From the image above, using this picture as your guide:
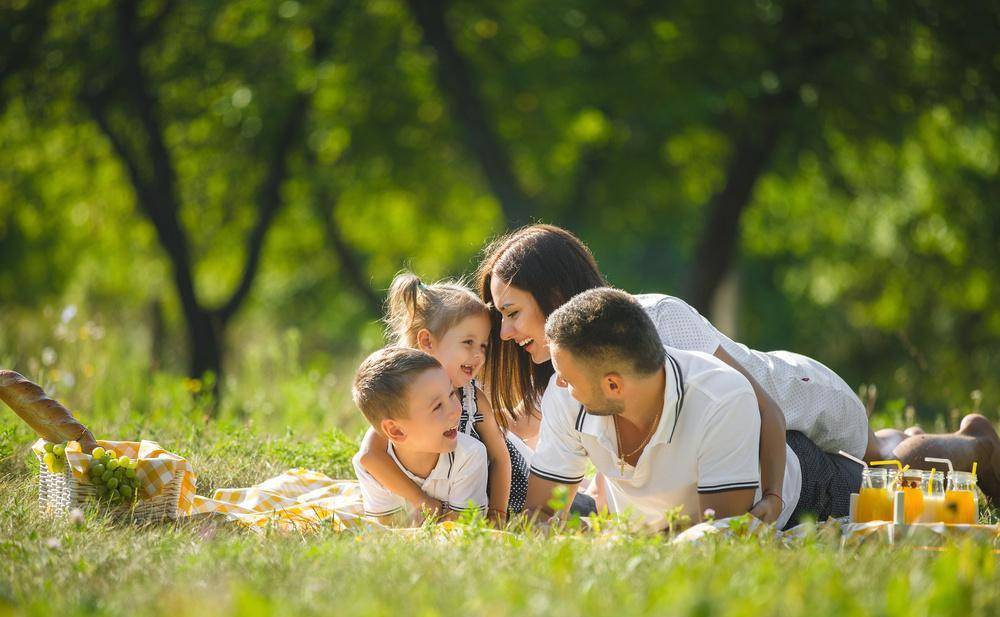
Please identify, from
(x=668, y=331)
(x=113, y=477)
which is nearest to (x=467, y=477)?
(x=668, y=331)

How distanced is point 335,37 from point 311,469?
7908 mm

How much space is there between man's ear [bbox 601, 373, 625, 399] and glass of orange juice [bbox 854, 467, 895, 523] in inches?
43.9

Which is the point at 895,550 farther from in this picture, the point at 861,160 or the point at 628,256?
the point at 628,256

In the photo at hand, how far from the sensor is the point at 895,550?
3.49 metres

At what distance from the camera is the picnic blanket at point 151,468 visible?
4434 mm

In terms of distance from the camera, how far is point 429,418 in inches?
185

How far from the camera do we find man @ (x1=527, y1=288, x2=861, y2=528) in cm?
384

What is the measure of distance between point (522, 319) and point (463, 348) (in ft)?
1.40

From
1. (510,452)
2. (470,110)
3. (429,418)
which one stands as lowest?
(510,452)

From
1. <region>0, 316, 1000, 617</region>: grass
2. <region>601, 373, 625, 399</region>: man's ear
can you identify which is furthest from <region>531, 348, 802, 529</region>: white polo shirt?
<region>0, 316, 1000, 617</region>: grass

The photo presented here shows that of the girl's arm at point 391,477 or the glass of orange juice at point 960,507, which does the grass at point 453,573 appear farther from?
the girl's arm at point 391,477

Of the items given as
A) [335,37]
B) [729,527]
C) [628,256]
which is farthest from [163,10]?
[729,527]

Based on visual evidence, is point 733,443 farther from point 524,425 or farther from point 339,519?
point 524,425

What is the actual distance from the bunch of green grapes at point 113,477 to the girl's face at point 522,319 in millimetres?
1785
